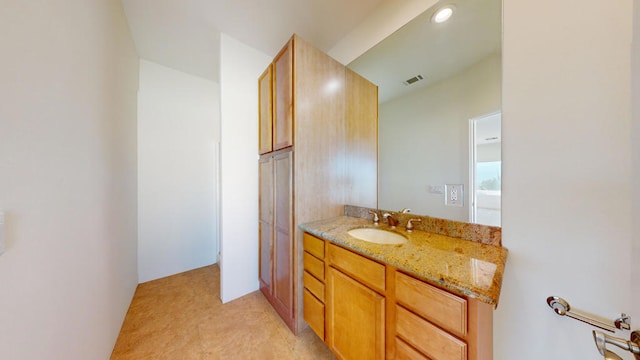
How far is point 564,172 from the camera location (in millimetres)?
808

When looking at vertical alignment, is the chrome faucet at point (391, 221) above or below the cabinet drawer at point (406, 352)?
above

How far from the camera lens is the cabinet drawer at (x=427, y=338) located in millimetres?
706

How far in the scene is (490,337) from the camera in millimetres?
757

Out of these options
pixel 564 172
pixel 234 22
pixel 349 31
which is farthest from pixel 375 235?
pixel 234 22

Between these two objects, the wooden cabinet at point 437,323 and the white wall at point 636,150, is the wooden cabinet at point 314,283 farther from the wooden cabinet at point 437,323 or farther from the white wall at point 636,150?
the white wall at point 636,150

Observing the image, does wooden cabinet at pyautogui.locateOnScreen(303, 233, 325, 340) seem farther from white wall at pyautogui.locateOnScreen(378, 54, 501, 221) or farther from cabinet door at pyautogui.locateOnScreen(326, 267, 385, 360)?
white wall at pyautogui.locateOnScreen(378, 54, 501, 221)

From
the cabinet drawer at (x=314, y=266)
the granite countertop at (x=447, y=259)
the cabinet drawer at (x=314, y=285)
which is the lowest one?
the cabinet drawer at (x=314, y=285)

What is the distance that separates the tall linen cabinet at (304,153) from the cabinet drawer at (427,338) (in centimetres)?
90

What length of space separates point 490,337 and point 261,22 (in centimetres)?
271

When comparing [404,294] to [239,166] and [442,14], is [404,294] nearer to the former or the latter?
[442,14]

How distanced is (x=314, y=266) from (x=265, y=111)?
1589mm

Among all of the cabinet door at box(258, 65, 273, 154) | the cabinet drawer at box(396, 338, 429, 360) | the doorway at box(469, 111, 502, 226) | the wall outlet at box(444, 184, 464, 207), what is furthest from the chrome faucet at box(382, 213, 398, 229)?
the cabinet door at box(258, 65, 273, 154)

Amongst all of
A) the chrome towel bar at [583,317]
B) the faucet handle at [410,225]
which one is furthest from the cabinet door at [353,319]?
the chrome towel bar at [583,317]

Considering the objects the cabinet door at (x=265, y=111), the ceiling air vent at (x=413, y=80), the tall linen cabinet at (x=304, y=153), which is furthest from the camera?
the cabinet door at (x=265, y=111)
